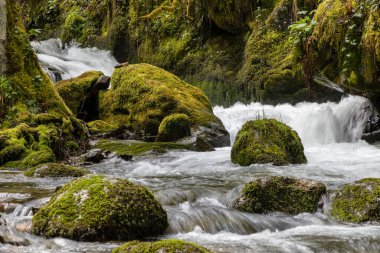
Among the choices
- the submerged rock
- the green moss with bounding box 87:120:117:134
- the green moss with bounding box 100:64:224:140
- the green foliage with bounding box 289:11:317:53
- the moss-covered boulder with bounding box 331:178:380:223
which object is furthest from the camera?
the green moss with bounding box 87:120:117:134

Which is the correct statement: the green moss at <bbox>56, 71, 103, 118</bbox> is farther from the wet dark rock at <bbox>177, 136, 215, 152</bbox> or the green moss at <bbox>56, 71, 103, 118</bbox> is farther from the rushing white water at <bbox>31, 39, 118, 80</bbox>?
the wet dark rock at <bbox>177, 136, 215, 152</bbox>

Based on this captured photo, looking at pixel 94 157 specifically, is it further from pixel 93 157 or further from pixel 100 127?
pixel 100 127

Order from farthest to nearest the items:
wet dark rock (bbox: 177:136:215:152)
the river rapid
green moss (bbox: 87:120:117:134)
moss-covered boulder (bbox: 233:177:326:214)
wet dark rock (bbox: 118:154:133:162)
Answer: green moss (bbox: 87:120:117:134)
wet dark rock (bbox: 177:136:215:152)
wet dark rock (bbox: 118:154:133:162)
moss-covered boulder (bbox: 233:177:326:214)
the river rapid

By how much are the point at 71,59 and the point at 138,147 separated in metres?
13.3

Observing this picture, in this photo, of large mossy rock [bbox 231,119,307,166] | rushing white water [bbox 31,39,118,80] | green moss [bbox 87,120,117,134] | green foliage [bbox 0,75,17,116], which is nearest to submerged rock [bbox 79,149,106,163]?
green foliage [bbox 0,75,17,116]

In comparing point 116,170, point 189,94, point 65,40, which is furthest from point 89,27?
point 116,170

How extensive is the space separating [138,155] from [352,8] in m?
4.93

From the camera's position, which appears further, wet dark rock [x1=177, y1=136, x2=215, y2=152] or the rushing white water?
the rushing white water

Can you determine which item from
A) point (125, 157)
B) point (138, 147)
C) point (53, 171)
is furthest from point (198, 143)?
point (53, 171)

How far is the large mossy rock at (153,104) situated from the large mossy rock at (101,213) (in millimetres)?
6896

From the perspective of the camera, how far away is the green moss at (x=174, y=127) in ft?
36.7

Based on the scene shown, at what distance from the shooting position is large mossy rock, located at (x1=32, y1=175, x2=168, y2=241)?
395 cm

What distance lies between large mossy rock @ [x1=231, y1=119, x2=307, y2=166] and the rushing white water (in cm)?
1148

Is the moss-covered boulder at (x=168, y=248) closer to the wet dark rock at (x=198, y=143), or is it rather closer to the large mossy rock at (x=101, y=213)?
the large mossy rock at (x=101, y=213)
